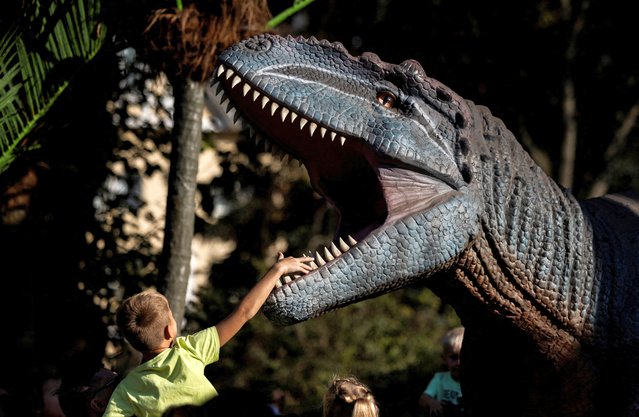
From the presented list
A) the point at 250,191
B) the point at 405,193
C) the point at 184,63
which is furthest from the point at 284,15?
the point at 250,191

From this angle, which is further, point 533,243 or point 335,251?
point 533,243

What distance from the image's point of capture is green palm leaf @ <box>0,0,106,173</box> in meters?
5.48

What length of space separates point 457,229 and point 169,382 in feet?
4.00

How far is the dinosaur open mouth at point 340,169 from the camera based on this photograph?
3695 mm

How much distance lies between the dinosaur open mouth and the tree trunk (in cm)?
155

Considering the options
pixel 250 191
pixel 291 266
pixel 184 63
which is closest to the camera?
pixel 291 266

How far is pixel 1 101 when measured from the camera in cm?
541

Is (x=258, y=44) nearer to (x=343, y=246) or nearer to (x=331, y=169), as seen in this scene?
(x=331, y=169)

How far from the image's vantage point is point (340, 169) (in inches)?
162

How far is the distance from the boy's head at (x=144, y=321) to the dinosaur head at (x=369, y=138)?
0.51 m

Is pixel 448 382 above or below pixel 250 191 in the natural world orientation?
above

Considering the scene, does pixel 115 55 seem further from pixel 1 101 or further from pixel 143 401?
pixel 143 401

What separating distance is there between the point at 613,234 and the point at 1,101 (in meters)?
3.27

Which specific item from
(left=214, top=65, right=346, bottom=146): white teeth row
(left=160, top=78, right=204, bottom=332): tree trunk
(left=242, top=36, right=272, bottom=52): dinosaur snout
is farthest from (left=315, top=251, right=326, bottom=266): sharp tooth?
(left=160, top=78, right=204, bottom=332): tree trunk
